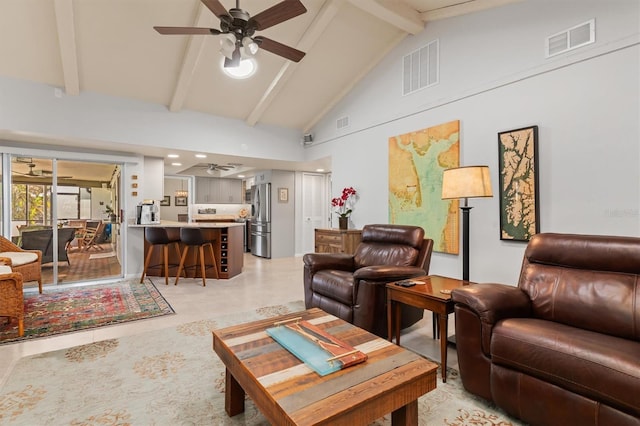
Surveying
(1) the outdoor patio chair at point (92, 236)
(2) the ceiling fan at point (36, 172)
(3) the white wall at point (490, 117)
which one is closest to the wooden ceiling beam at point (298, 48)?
(3) the white wall at point (490, 117)

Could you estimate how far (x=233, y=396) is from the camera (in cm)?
177

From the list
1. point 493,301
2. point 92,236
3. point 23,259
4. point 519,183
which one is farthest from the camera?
point 92,236

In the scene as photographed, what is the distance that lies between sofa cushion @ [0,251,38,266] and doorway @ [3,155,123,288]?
66cm

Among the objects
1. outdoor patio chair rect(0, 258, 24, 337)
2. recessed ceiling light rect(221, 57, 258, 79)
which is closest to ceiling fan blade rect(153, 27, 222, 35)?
recessed ceiling light rect(221, 57, 258, 79)

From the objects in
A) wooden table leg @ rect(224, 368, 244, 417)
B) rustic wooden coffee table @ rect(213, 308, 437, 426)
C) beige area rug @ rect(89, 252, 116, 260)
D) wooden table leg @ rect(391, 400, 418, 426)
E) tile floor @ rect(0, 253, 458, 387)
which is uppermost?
rustic wooden coffee table @ rect(213, 308, 437, 426)

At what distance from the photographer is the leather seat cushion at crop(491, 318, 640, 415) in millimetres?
1331

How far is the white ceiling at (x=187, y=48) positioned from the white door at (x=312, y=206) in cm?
283

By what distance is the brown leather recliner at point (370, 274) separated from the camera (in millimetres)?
2658

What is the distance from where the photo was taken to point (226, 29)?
8.54 feet

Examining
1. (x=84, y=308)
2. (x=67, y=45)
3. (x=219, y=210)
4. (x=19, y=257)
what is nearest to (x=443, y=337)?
(x=84, y=308)

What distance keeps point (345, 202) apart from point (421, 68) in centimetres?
235

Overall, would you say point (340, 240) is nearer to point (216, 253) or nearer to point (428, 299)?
point (216, 253)

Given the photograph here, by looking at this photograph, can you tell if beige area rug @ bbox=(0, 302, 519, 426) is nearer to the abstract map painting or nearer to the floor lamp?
the floor lamp

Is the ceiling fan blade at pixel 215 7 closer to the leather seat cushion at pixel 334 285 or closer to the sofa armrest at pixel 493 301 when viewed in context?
the leather seat cushion at pixel 334 285
